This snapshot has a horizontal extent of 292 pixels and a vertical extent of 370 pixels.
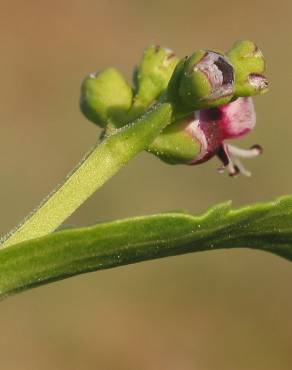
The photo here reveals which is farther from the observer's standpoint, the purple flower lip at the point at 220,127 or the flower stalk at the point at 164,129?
the purple flower lip at the point at 220,127

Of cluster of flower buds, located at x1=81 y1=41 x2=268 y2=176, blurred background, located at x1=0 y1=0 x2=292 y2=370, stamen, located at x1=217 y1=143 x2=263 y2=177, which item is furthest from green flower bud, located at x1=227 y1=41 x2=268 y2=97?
blurred background, located at x1=0 y1=0 x2=292 y2=370

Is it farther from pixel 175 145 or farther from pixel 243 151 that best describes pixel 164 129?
pixel 243 151

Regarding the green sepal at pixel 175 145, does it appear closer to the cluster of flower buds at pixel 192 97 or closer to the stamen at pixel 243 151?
the cluster of flower buds at pixel 192 97

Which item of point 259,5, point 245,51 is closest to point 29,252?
point 245,51

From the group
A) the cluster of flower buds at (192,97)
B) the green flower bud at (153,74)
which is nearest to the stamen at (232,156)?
the cluster of flower buds at (192,97)

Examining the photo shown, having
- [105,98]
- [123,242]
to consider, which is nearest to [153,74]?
[105,98]

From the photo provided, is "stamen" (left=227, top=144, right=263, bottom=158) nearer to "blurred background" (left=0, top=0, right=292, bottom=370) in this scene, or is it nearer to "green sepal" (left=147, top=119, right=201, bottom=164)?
"green sepal" (left=147, top=119, right=201, bottom=164)
